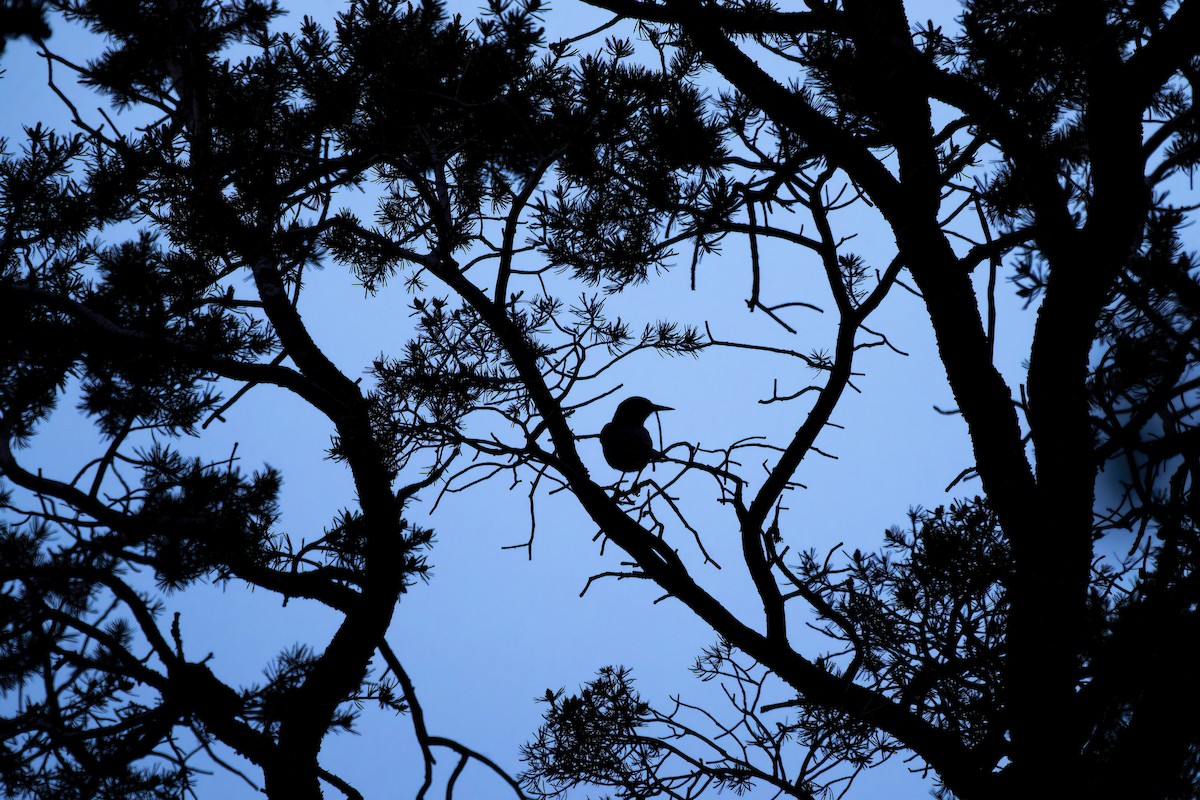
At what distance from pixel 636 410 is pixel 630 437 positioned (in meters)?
0.13

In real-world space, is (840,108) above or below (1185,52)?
above

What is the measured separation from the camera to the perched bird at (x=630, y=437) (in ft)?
7.13

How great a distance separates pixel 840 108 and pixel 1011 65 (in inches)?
14.8

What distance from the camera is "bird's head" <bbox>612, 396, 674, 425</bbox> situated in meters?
2.32

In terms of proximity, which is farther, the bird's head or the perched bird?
the bird's head

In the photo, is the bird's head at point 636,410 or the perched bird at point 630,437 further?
the bird's head at point 636,410

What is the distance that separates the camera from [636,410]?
91.6 inches

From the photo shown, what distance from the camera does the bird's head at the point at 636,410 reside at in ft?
7.61

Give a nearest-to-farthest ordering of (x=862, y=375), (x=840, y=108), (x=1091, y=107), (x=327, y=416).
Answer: (x=1091, y=107)
(x=862, y=375)
(x=840, y=108)
(x=327, y=416)

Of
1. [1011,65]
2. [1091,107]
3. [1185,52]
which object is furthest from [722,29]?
[1185,52]

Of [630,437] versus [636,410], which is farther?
[636,410]

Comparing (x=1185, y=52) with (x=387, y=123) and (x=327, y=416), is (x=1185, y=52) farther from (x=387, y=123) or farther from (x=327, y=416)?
(x=327, y=416)

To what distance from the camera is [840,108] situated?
1.91 m

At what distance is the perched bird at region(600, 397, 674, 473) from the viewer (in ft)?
7.13
